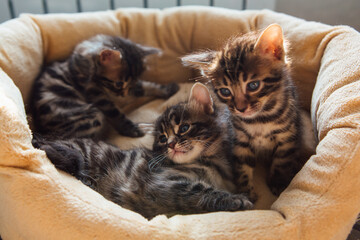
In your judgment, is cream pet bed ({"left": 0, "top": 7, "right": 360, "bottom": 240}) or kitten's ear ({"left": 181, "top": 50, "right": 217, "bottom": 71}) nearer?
cream pet bed ({"left": 0, "top": 7, "right": 360, "bottom": 240})

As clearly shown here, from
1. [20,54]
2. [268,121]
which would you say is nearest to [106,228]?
[268,121]

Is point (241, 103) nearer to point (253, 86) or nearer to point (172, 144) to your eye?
point (253, 86)

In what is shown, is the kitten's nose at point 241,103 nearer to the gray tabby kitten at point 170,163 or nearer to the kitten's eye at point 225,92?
the kitten's eye at point 225,92

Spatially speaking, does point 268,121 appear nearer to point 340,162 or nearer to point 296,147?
point 296,147

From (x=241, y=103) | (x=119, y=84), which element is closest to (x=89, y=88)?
(x=119, y=84)

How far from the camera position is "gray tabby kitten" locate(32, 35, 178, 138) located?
1.83m

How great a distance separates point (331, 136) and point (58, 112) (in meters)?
1.42

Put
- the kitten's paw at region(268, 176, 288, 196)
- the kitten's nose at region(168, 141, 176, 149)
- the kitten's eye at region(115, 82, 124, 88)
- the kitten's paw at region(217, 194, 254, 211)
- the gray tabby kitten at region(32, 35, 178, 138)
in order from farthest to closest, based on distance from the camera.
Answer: the kitten's eye at region(115, 82, 124, 88) → the gray tabby kitten at region(32, 35, 178, 138) → the kitten's paw at region(268, 176, 288, 196) → the kitten's nose at region(168, 141, 176, 149) → the kitten's paw at region(217, 194, 254, 211)

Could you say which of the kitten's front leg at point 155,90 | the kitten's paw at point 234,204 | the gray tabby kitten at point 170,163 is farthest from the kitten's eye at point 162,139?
the kitten's front leg at point 155,90

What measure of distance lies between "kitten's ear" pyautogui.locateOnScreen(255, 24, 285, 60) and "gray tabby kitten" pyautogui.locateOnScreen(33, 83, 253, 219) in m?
0.33

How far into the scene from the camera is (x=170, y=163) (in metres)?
1.52

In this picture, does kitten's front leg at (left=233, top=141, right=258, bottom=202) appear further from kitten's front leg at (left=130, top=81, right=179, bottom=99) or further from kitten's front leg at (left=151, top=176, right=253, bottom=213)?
kitten's front leg at (left=130, top=81, right=179, bottom=99)

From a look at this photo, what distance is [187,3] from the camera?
10.1 feet

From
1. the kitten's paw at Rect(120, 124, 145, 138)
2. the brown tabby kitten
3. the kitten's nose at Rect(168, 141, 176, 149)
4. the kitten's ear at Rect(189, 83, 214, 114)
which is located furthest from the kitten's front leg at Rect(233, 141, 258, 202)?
the kitten's paw at Rect(120, 124, 145, 138)
